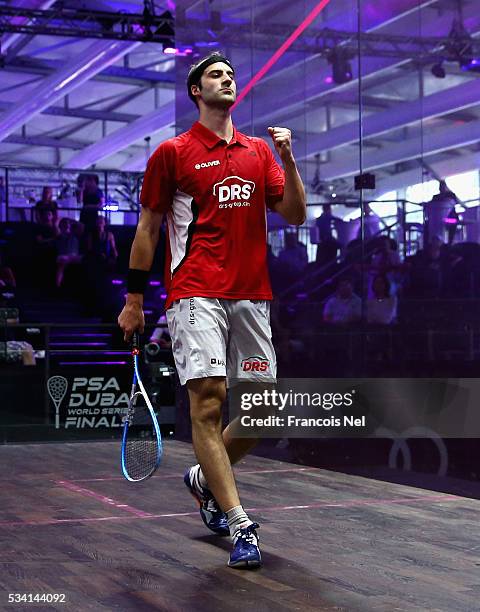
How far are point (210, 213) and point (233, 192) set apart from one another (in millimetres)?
85

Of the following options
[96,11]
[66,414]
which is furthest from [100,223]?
[66,414]

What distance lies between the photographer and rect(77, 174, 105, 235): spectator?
40.9ft

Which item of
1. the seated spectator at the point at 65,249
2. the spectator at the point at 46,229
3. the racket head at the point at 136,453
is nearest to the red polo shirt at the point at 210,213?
the racket head at the point at 136,453

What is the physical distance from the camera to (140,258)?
9.41 feet

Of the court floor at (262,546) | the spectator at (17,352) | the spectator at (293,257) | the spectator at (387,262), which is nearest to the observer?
the court floor at (262,546)

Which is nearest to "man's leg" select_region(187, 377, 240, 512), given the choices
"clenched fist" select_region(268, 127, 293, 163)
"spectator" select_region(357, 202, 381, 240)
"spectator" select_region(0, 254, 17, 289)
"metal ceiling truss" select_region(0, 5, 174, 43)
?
"clenched fist" select_region(268, 127, 293, 163)

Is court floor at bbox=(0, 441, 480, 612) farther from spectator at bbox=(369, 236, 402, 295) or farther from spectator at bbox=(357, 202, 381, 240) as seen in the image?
spectator at bbox=(357, 202, 381, 240)

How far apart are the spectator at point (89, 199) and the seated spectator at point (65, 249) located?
204 mm

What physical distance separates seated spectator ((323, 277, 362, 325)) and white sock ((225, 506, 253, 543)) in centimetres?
192

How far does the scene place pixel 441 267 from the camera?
3924 mm

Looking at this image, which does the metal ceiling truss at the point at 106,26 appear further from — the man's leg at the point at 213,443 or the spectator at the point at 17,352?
the man's leg at the point at 213,443

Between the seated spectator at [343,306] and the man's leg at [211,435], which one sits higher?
the seated spectator at [343,306]

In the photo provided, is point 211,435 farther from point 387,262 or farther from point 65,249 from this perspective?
point 65,249

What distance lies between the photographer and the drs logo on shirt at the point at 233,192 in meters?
2.80
